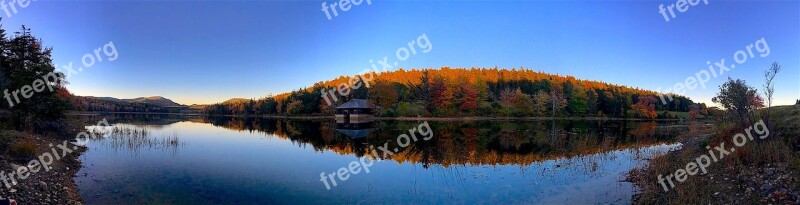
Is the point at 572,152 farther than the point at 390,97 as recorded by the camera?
No

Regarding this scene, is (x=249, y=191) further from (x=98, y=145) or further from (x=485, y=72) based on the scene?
(x=485, y=72)

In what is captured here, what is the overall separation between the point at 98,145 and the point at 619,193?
23.7 metres

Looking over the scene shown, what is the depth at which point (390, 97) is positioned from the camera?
76812 millimetres

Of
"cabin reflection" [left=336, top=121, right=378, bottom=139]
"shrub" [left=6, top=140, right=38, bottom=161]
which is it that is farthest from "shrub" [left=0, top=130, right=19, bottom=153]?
"cabin reflection" [left=336, top=121, right=378, bottom=139]

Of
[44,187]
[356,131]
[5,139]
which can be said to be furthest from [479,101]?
[44,187]

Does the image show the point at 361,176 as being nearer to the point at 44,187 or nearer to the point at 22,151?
the point at 44,187

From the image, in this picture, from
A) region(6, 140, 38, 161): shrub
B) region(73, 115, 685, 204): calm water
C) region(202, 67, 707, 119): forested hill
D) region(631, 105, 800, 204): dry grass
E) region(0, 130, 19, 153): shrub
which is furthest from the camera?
region(202, 67, 707, 119): forested hill

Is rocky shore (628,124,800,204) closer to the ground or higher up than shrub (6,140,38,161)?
closer to the ground

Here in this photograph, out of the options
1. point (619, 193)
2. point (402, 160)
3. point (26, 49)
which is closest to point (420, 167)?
point (402, 160)

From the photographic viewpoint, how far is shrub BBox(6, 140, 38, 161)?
1189cm

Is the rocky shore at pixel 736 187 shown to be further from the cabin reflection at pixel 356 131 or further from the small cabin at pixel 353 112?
the small cabin at pixel 353 112

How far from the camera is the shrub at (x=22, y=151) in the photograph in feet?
39.0

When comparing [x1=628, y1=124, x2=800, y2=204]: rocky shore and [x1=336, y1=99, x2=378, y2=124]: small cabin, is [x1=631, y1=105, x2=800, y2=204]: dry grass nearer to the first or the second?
[x1=628, y1=124, x2=800, y2=204]: rocky shore

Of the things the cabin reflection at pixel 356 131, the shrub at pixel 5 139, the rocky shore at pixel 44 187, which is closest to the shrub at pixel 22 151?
the shrub at pixel 5 139
